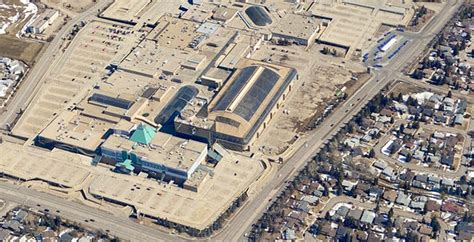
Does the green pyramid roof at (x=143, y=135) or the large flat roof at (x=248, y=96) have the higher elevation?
the large flat roof at (x=248, y=96)

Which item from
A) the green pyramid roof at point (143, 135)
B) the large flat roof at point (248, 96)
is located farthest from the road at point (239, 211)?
the green pyramid roof at point (143, 135)

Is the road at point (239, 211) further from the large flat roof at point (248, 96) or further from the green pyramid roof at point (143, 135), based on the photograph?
the green pyramid roof at point (143, 135)

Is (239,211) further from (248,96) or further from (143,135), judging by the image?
(248,96)

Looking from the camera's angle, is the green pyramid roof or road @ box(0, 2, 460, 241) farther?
the green pyramid roof

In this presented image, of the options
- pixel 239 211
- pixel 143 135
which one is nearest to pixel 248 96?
pixel 143 135

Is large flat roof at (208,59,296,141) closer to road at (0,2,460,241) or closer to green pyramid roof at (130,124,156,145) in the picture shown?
road at (0,2,460,241)

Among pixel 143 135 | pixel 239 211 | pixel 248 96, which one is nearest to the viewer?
pixel 239 211

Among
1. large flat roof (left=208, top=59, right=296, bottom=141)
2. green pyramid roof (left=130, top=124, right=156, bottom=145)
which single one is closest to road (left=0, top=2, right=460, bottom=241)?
large flat roof (left=208, top=59, right=296, bottom=141)

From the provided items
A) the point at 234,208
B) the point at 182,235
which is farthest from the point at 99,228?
the point at 234,208
